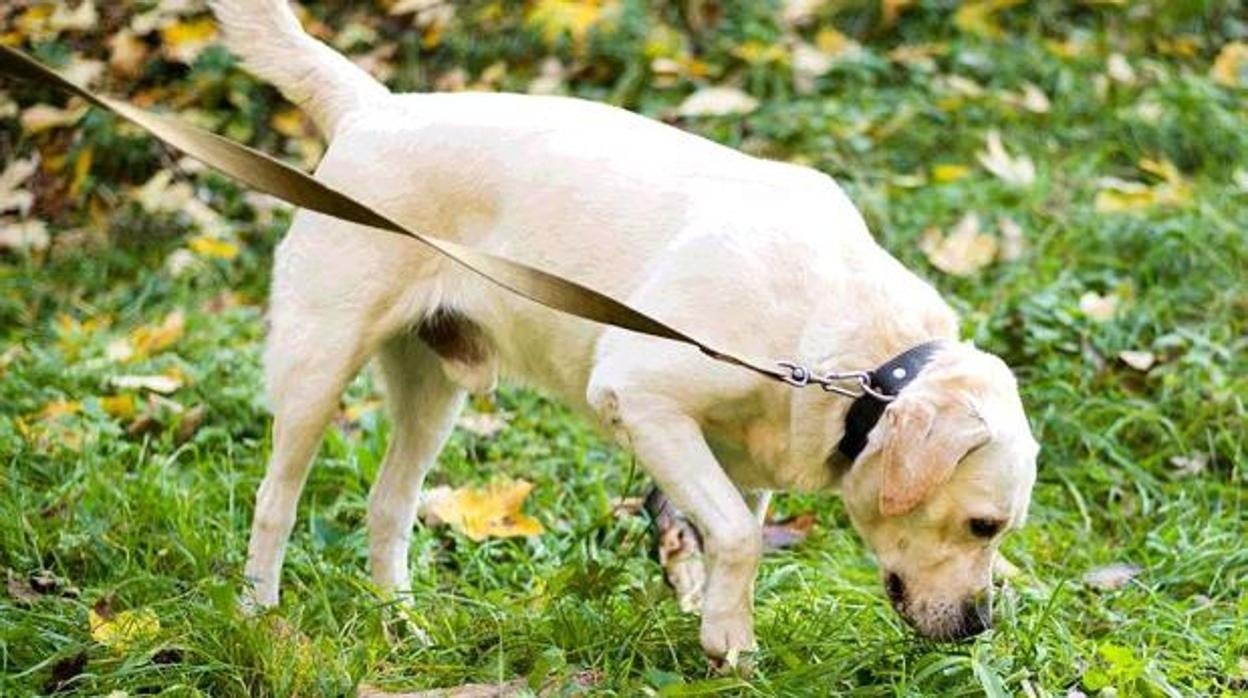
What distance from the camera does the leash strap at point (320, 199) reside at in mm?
3061

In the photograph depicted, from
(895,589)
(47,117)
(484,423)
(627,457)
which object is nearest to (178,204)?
(47,117)

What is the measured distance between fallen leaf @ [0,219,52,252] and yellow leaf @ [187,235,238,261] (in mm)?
528

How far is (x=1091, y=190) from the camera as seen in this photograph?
6.92 m

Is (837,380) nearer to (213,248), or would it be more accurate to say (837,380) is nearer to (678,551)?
(678,551)

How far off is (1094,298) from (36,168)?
3.93 meters

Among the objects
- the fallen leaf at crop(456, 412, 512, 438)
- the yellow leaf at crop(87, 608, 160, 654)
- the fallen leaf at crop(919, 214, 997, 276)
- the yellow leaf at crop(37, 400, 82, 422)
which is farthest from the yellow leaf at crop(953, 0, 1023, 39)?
the yellow leaf at crop(87, 608, 160, 654)

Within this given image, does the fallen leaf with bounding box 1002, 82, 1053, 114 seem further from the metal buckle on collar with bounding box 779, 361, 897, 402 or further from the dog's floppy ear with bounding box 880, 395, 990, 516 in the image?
the dog's floppy ear with bounding box 880, 395, 990, 516

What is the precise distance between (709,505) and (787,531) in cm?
128

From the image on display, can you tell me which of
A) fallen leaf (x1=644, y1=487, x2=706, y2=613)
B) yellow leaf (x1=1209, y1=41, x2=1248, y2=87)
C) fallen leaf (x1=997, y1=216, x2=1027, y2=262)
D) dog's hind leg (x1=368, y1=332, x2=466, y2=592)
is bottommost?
yellow leaf (x1=1209, y1=41, x2=1248, y2=87)

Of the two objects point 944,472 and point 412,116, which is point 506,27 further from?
point 944,472

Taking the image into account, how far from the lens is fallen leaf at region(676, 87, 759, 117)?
7.27m

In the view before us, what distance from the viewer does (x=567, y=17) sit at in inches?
308

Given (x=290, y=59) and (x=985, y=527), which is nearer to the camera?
(x=985, y=527)

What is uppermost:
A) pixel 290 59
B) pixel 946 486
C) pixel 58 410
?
pixel 290 59
